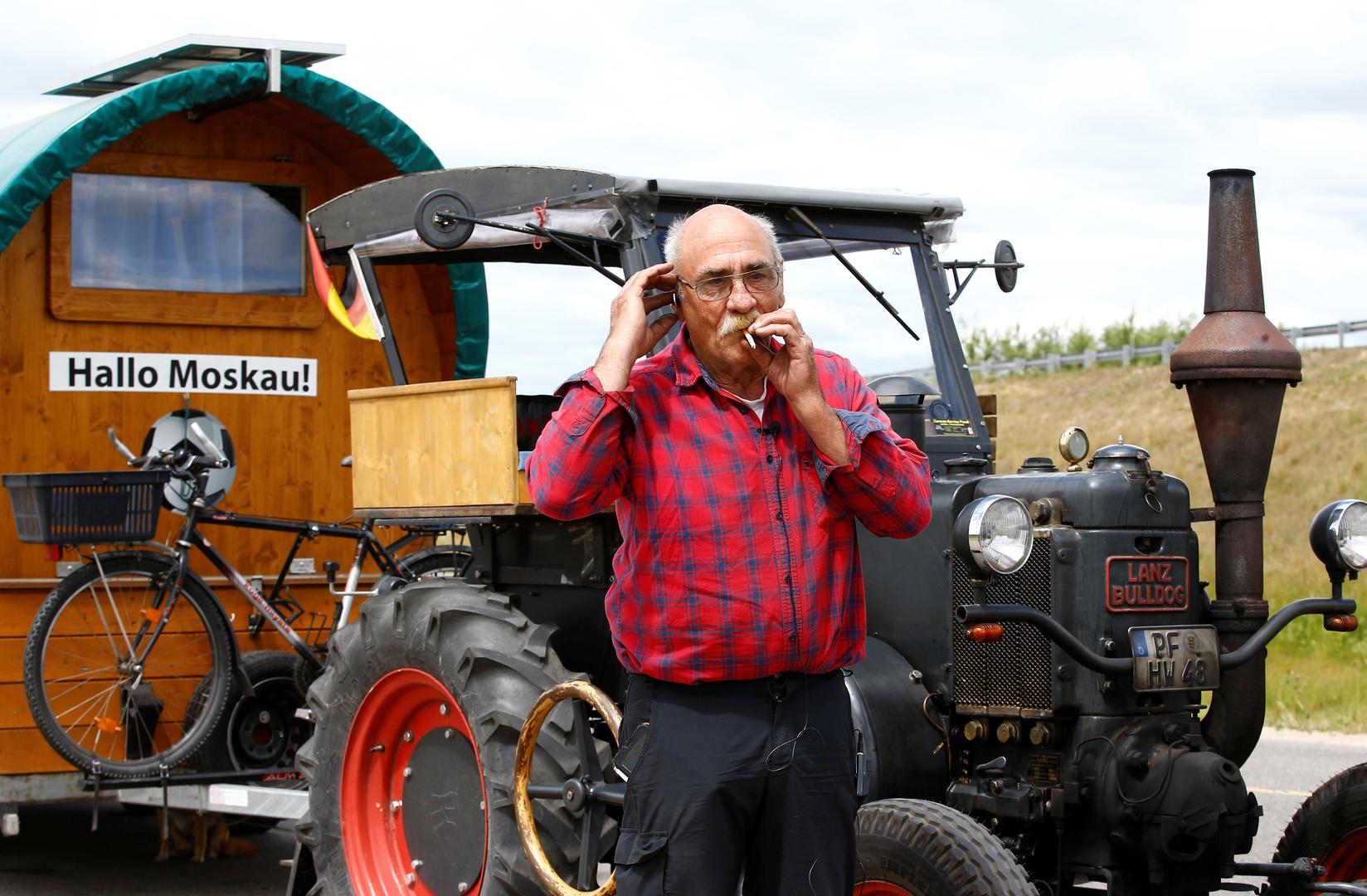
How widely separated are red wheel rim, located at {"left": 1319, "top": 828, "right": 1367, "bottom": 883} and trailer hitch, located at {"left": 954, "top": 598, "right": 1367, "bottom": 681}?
695 millimetres

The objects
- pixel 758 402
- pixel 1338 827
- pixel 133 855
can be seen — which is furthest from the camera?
pixel 133 855

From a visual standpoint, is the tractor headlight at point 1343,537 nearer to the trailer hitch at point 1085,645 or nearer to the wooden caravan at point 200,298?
the trailer hitch at point 1085,645

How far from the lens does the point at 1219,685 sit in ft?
15.3

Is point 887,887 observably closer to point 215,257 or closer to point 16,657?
point 16,657

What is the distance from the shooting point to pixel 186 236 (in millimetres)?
7520

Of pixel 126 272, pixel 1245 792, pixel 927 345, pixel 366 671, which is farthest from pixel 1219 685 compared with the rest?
pixel 126 272

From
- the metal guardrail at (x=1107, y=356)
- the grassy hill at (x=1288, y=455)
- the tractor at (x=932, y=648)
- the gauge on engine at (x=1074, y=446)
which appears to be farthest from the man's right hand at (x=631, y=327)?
the metal guardrail at (x=1107, y=356)

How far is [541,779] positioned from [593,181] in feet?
5.92

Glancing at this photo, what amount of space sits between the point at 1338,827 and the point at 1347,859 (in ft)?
0.34

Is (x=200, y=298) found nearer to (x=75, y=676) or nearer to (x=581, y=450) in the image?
(x=75, y=676)

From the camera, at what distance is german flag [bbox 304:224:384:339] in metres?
6.21

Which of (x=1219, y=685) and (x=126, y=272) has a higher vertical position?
(x=126, y=272)

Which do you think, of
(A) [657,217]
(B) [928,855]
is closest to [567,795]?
(B) [928,855]

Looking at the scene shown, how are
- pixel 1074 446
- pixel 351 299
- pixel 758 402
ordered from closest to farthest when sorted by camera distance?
pixel 758 402, pixel 1074 446, pixel 351 299
